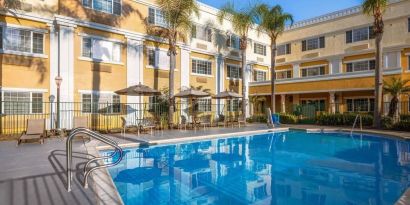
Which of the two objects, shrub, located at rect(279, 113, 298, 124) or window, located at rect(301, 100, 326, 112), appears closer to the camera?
shrub, located at rect(279, 113, 298, 124)

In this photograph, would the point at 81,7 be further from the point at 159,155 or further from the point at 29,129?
the point at 159,155

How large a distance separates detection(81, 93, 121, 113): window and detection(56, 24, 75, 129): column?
925 mm

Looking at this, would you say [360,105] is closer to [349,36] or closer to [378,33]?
[349,36]

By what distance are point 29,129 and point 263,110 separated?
80.9 feet

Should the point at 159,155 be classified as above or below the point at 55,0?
below

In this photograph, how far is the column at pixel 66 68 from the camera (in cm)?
1675

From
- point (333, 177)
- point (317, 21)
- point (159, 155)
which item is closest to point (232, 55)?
point (317, 21)

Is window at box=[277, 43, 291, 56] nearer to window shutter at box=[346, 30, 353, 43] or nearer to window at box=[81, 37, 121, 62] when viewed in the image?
window shutter at box=[346, 30, 353, 43]

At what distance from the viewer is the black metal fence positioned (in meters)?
15.2

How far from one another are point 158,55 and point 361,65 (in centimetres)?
1986

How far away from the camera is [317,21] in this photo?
100 ft

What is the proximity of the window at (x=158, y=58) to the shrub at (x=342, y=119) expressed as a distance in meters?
14.6

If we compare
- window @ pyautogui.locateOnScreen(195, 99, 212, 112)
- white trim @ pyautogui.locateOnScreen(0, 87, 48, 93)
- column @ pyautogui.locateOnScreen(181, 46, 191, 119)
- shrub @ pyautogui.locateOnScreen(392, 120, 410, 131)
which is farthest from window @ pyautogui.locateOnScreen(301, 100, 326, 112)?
white trim @ pyautogui.locateOnScreen(0, 87, 48, 93)

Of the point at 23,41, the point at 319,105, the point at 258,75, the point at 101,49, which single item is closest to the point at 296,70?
the point at 258,75
